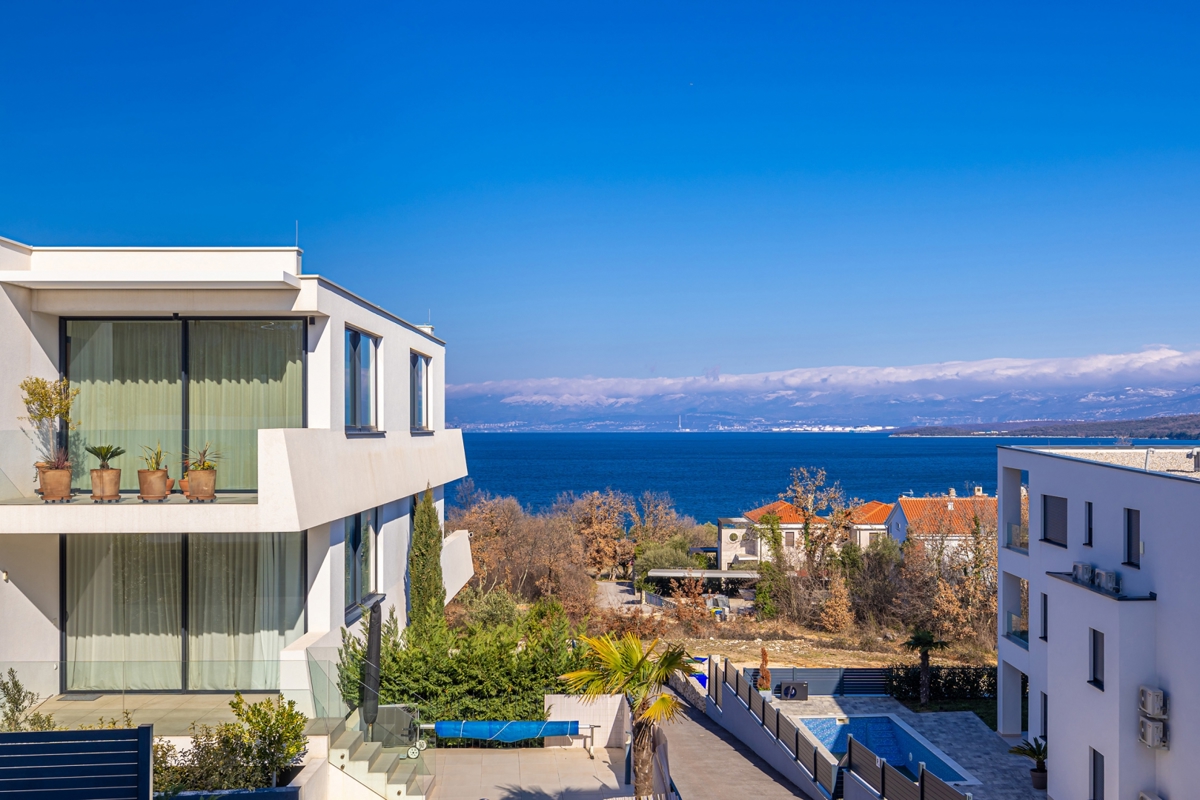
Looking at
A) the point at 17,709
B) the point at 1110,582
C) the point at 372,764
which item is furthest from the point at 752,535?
the point at 17,709

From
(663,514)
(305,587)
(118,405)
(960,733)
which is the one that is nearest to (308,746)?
(305,587)

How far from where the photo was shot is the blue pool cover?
15188mm

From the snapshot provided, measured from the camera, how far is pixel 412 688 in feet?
50.8

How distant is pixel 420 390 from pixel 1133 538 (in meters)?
14.6

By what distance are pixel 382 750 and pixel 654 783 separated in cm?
377

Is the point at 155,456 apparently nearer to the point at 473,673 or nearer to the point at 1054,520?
the point at 473,673

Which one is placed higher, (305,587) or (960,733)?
(305,587)

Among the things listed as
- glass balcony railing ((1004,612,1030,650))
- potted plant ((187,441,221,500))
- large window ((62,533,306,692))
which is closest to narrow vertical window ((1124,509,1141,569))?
glass balcony railing ((1004,612,1030,650))

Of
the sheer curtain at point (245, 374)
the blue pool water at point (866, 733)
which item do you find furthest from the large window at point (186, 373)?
the blue pool water at point (866, 733)

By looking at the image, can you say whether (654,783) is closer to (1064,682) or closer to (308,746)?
(308,746)

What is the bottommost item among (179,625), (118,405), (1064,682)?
(1064,682)

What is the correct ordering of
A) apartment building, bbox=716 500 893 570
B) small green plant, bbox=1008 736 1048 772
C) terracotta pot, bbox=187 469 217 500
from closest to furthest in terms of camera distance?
terracotta pot, bbox=187 469 217 500 < small green plant, bbox=1008 736 1048 772 < apartment building, bbox=716 500 893 570

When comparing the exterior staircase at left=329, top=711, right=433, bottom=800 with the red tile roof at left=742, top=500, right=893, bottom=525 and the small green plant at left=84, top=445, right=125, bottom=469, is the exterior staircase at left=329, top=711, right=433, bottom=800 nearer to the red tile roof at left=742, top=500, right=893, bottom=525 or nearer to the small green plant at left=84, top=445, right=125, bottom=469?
the small green plant at left=84, top=445, right=125, bottom=469

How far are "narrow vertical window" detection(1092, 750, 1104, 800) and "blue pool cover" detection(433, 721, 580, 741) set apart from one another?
9420mm
